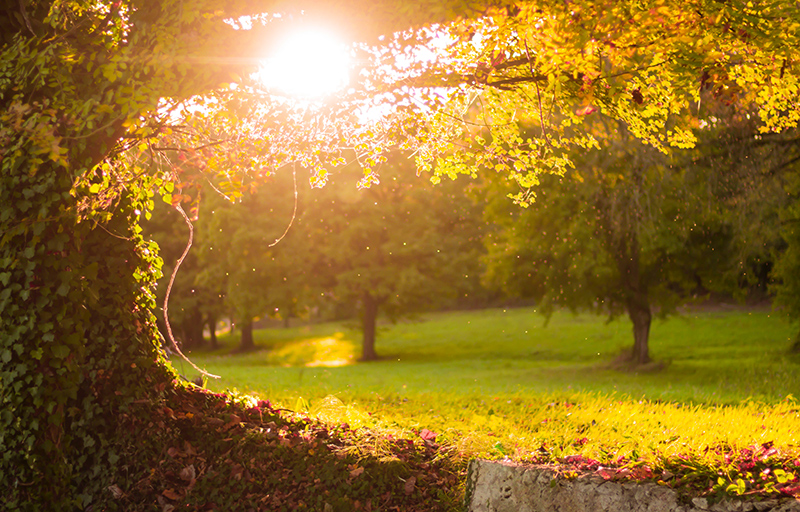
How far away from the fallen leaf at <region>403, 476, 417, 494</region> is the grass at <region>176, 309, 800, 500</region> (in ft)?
1.79

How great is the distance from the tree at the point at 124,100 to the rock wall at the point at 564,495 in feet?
10.6

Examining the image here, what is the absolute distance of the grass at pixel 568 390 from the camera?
18.8 ft

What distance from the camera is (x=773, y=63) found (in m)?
6.46

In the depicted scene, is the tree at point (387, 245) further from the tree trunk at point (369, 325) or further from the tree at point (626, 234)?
the tree at point (626, 234)

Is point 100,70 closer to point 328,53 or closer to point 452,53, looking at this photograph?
point 328,53

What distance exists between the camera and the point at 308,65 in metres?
6.09

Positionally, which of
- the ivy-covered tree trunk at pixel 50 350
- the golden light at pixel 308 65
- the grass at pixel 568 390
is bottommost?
the grass at pixel 568 390

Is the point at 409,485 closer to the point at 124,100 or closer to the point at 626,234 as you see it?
the point at 124,100

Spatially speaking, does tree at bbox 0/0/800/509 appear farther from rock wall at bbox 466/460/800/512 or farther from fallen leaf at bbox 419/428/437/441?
rock wall at bbox 466/460/800/512

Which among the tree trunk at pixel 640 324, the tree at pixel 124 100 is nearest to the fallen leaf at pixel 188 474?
the tree at pixel 124 100

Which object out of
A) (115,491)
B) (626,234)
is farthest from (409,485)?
(626,234)

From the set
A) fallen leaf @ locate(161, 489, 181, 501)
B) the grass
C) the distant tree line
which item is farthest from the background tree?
fallen leaf @ locate(161, 489, 181, 501)

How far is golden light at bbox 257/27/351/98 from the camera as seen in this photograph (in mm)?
5672

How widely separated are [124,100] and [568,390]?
9155 millimetres
